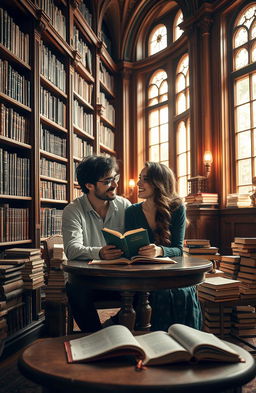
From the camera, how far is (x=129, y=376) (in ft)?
2.85

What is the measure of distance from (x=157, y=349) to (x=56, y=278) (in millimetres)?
1908

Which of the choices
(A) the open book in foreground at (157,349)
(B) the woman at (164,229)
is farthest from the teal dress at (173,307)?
(A) the open book in foreground at (157,349)

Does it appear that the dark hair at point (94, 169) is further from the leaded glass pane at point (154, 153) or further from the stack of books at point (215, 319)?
the leaded glass pane at point (154, 153)

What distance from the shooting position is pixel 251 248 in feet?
9.21

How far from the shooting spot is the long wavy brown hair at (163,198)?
221cm

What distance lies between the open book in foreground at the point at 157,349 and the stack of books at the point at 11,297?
1.58 metres

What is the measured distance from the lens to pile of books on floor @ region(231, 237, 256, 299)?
8.93 ft

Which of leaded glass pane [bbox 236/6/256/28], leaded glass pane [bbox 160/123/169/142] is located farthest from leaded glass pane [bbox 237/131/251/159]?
leaded glass pane [bbox 160/123/169/142]

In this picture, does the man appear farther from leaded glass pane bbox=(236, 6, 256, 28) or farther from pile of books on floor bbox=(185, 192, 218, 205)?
leaded glass pane bbox=(236, 6, 256, 28)

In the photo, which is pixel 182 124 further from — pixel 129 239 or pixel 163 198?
pixel 129 239

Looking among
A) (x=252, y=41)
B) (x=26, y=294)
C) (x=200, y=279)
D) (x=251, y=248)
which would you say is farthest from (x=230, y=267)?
(x=252, y=41)

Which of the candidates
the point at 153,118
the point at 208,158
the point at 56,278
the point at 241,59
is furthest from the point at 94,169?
the point at 153,118

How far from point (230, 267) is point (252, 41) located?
3.54 meters

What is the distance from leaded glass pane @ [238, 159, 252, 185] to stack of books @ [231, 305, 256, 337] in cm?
263
